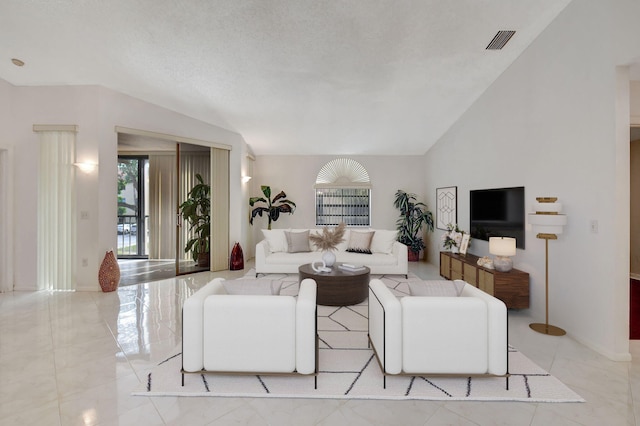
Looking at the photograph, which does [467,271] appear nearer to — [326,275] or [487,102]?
[326,275]

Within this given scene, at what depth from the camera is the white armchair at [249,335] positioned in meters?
2.27

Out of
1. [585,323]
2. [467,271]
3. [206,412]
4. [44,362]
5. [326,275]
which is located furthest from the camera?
[467,271]

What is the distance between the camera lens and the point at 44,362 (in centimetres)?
273

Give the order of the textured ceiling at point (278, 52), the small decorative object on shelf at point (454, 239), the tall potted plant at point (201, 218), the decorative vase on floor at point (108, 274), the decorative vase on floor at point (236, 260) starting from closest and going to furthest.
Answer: the textured ceiling at point (278, 52)
the decorative vase on floor at point (108, 274)
the small decorative object on shelf at point (454, 239)
the decorative vase on floor at point (236, 260)
the tall potted plant at point (201, 218)

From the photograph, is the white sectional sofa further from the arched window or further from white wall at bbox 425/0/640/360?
the arched window

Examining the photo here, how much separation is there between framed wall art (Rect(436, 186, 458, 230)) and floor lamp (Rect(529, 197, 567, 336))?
2702 mm

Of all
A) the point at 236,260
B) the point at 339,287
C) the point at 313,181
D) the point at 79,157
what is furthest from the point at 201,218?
the point at 339,287

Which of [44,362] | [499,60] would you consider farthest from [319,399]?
[499,60]

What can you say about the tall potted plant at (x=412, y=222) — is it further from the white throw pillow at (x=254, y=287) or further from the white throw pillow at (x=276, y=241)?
the white throw pillow at (x=254, y=287)

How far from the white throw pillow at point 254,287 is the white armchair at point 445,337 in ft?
2.96

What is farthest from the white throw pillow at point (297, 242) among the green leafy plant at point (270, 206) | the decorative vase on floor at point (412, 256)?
the decorative vase on floor at point (412, 256)

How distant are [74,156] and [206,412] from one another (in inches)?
195

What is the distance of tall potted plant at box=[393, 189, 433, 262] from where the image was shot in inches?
292

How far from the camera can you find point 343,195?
8219mm
